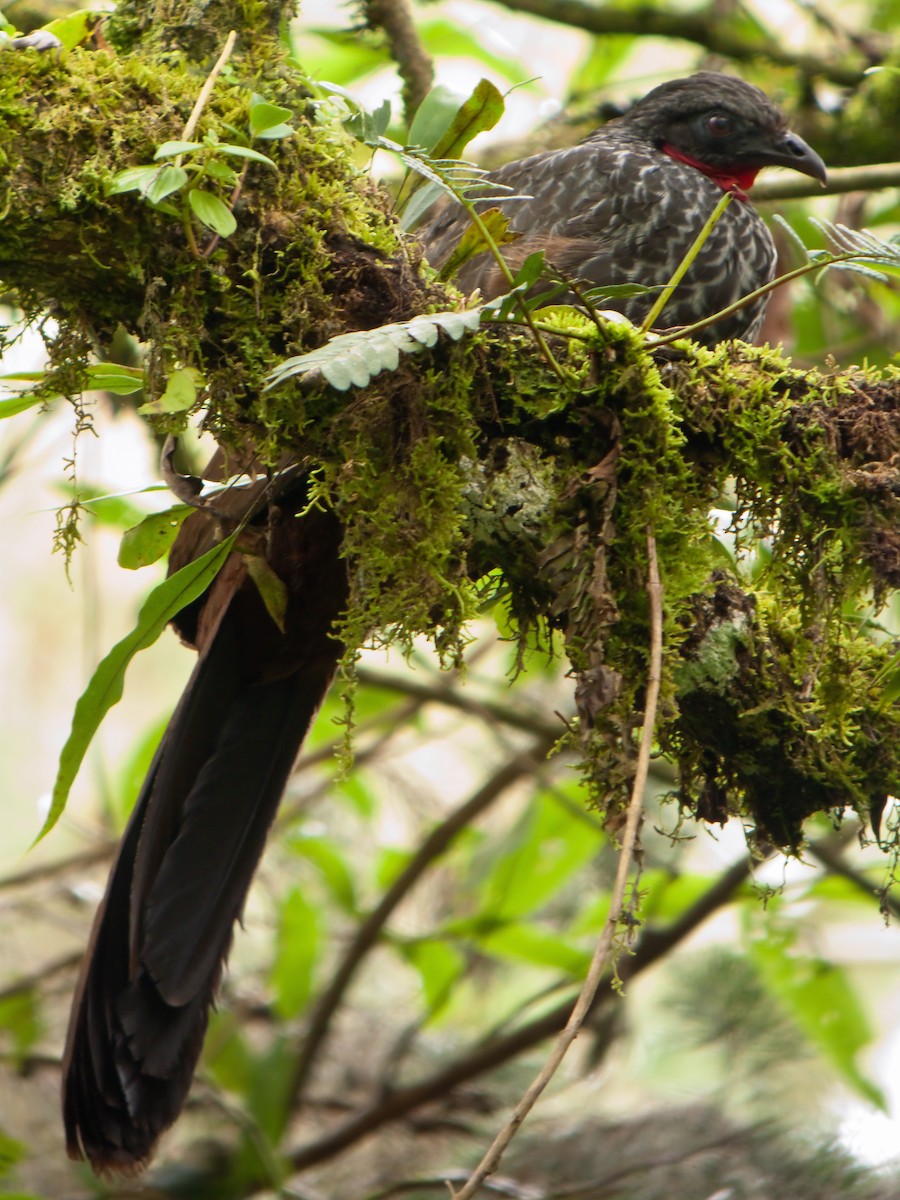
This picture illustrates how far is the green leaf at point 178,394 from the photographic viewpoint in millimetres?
1311

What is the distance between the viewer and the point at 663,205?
7.57 ft

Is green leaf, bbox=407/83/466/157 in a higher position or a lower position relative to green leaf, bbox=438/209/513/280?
higher

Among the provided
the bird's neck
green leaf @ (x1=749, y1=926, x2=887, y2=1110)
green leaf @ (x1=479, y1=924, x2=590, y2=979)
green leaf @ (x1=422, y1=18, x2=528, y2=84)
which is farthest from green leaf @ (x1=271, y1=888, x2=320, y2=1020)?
green leaf @ (x1=422, y1=18, x2=528, y2=84)

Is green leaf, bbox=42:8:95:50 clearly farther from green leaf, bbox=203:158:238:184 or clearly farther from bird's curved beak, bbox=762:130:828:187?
bird's curved beak, bbox=762:130:828:187

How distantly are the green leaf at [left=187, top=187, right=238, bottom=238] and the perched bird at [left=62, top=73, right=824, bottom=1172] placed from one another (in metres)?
0.35

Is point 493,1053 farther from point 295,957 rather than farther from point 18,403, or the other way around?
point 18,403

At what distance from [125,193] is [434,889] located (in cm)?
249

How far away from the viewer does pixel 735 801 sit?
162cm

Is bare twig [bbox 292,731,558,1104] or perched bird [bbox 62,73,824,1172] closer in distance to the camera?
perched bird [bbox 62,73,824,1172]

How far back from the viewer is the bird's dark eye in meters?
2.68

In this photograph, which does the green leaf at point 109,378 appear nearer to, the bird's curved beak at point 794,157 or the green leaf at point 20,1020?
the bird's curved beak at point 794,157

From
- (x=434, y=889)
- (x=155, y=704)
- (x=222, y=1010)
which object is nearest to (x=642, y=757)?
(x=222, y=1010)

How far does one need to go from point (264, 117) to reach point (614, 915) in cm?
88

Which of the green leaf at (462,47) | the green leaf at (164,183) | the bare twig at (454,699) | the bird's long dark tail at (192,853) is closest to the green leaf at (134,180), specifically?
the green leaf at (164,183)
